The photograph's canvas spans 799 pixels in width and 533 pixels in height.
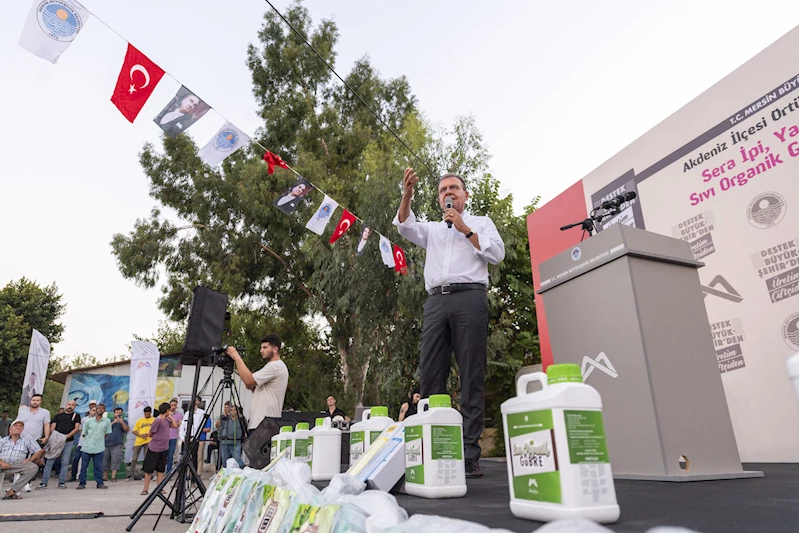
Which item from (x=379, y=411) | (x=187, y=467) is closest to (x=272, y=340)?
(x=187, y=467)

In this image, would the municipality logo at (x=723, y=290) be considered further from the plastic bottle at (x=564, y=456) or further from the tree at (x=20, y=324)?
the tree at (x=20, y=324)

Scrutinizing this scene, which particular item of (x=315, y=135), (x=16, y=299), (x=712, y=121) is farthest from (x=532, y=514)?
(x=16, y=299)

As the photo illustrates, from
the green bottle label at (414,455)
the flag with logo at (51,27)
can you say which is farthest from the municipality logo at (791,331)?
the flag with logo at (51,27)

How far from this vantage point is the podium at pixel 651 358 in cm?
137

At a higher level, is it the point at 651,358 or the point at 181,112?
the point at 181,112

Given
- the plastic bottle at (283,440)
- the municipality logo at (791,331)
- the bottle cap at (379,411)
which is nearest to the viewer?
the bottle cap at (379,411)

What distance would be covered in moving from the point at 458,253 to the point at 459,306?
259 millimetres

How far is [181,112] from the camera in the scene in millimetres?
4105

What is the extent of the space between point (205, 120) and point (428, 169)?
571 centimetres

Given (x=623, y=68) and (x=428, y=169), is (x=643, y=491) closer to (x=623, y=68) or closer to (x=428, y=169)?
(x=623, y=68)

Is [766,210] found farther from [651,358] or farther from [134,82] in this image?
[134,82]

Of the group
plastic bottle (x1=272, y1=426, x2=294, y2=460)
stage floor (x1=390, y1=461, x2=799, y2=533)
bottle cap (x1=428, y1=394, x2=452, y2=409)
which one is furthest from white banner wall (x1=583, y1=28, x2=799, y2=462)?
plastic bottle (x1=272, y1=426, x2=294, y2=460)

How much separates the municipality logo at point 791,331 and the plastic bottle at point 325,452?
9.37ft

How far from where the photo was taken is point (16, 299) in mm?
18047
